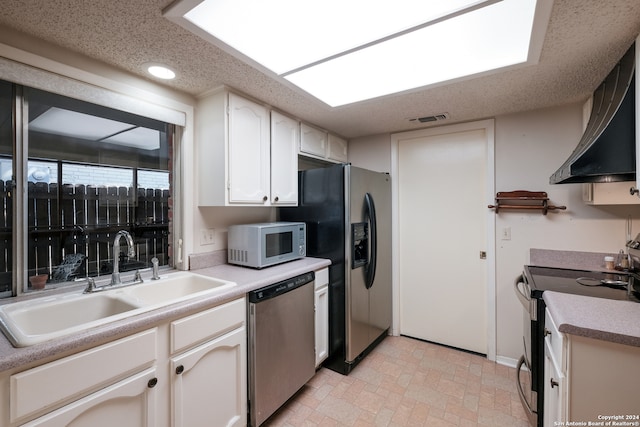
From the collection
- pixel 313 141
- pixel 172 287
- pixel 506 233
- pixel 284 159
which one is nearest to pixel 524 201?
pixel 506 233

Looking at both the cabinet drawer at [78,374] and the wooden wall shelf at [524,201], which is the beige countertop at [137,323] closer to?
the cabinet drawer at [78,374]

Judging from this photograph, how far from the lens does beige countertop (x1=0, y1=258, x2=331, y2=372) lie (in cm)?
89

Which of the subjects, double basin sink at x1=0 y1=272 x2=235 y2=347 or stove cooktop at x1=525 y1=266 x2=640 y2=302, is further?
stove cooktop at x1=525 y1=266 x2=640 y2=302

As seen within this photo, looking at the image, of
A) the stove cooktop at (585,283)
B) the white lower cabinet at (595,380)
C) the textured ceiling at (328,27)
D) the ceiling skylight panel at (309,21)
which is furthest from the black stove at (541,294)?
the ceiling skylight panel at (309,21)

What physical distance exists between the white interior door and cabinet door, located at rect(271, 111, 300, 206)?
3.77ft

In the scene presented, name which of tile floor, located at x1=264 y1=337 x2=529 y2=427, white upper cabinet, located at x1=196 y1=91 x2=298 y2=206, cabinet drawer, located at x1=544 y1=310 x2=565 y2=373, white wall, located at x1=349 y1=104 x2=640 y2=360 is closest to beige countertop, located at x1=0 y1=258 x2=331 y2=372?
white upper cabinet, located at x1=196 y1=91 x2=298 y2=206

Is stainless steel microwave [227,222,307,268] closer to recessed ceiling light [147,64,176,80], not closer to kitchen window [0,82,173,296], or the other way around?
kitchen window [0,82,173,296]

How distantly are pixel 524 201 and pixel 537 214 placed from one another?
137 millimetres

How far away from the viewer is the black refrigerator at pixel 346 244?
2256mm

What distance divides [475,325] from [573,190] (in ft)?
4.49

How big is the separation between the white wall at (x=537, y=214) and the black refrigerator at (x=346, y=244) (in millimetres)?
1058

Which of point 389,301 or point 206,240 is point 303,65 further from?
point 389,301

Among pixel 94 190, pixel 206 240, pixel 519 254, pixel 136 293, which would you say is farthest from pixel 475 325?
pixel 94 190

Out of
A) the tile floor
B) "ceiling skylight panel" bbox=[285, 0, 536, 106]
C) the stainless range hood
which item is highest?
"ceiling skylight panel" bbox=[285, 0, 536, 106]
